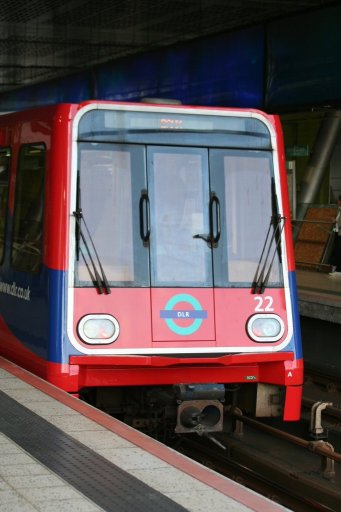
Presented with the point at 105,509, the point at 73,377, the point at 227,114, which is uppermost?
the point at 227,114

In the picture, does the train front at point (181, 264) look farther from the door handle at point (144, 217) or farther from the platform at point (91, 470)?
the platform at point (91, 470)

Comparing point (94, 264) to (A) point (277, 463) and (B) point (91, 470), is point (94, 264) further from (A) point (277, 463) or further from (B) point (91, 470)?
(A) point (277, 463)

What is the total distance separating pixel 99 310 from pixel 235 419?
2.41m

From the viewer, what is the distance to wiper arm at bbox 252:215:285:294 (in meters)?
8.05

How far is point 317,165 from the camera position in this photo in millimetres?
20344

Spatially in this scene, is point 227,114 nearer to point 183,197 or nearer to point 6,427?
point 183,197

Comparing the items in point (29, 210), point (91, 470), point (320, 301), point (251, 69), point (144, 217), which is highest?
point (251, 69)

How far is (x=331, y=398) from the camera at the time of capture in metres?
11.4

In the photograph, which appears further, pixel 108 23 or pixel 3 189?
pixel 108 23

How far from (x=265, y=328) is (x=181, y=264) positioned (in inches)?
32.6

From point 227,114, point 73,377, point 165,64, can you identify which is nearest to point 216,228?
point 227,114

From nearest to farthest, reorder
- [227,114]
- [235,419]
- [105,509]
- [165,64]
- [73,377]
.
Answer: [105,509], [73,377], [227,114], [235,419], [165,64]

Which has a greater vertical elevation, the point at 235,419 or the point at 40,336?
the point at 40,336

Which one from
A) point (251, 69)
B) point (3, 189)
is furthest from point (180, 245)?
point (251, 69)
